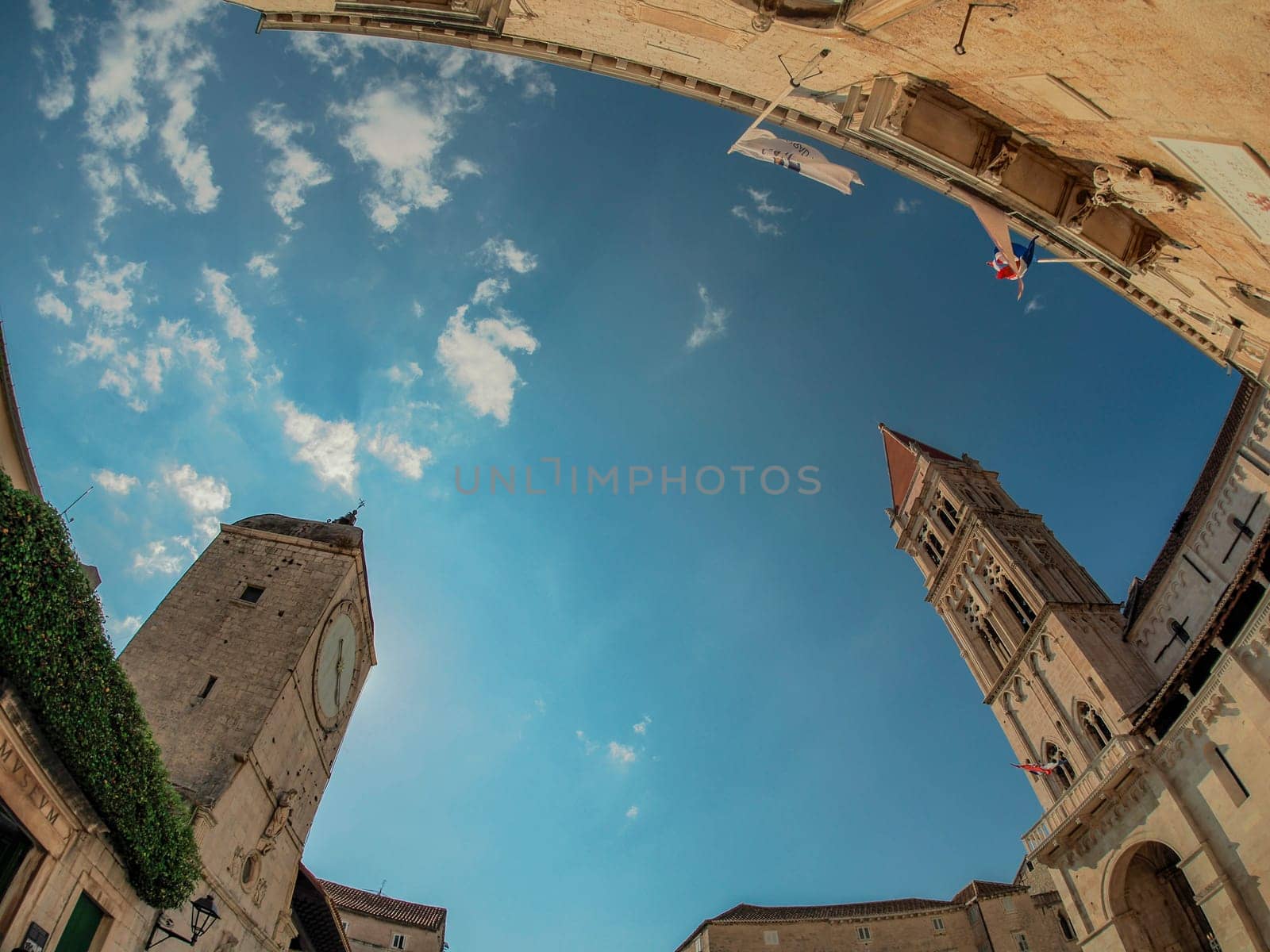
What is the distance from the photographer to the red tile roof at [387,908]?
31.6m

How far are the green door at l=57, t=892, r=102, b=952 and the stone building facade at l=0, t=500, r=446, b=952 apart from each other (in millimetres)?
30

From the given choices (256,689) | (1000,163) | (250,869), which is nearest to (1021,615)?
(1000,163)

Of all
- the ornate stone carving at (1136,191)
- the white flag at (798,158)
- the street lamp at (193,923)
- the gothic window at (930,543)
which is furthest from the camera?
the gothic window at (930,543)

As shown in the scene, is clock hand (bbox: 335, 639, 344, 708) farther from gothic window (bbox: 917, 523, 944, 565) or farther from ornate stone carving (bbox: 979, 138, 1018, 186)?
gothic window (bbox: 917, 523, 944, 565)

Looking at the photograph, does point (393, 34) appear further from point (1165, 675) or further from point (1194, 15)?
point (1165, 675)

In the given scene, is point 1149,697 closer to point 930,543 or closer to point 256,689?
point 930,543

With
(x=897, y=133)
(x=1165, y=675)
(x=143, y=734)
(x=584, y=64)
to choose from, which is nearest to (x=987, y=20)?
(x=897, y=133)

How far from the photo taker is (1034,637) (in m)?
26.5

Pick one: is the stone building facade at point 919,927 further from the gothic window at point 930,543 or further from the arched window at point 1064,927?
the gothic window at point 930,543

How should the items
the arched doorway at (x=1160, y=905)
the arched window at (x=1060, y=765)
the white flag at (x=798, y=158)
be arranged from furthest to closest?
the arched window at (x=1060, y=765)
the arched doorway at (x=1160, y=905)
the white flag at (x=798, y=158)

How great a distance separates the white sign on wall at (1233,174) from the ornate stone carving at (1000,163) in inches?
77.6

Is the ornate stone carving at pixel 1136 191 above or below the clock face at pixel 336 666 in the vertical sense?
below

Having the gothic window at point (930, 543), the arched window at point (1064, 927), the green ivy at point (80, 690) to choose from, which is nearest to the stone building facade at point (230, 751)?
the green ivy at point (80, 690)

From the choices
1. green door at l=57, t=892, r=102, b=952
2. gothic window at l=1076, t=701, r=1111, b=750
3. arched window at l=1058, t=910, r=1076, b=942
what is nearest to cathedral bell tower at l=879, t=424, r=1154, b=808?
gothic window at l=1076, t=701, r=1111, b=750
